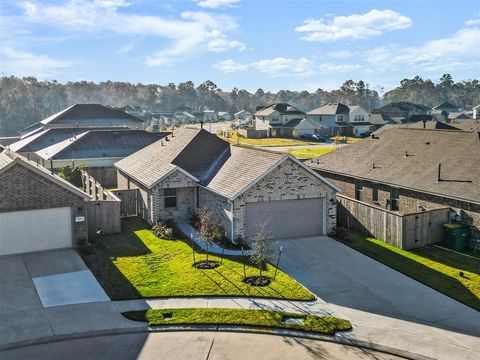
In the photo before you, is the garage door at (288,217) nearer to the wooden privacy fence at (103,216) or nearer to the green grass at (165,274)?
the green grass at (165,274)

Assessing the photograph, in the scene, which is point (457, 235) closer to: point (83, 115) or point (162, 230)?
point (162, 230)

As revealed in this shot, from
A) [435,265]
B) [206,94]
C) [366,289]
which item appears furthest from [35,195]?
[206,94]

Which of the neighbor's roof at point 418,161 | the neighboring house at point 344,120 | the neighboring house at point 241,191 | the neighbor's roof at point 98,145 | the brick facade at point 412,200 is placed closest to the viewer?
the brick facade at point 412,200

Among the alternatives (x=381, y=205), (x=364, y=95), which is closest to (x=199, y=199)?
(x=381, y=205)

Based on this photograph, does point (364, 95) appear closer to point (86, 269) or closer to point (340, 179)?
point (340, 179)

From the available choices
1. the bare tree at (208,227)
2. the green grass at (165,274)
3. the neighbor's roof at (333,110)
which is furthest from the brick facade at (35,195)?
the neighbor's roof at (333,110)

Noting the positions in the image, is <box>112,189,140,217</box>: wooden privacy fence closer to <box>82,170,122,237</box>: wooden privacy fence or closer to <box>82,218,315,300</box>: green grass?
<box>82,170,122,237</box>: wooden privacy fence

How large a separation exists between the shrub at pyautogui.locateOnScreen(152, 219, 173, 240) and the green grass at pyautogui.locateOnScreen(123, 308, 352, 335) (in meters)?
8.28

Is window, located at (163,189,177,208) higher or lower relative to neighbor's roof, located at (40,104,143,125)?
lower

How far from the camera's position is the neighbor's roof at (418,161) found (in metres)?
22.3

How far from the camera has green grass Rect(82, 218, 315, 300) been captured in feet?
53.5

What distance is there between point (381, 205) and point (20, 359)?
740 inches

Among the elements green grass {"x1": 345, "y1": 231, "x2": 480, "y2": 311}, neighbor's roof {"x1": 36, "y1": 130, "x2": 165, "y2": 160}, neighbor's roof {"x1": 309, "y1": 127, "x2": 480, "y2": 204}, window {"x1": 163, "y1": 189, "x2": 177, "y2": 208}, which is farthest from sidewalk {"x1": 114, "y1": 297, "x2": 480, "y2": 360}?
neighbor's roof {"x1": 36, "y1": 130, "x2": 165, "y2": 160}

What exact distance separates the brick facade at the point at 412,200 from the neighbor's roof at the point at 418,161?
421 mm
